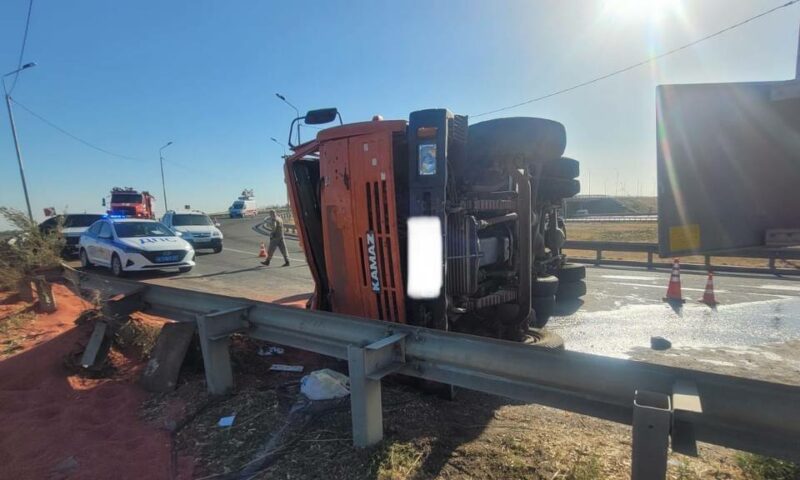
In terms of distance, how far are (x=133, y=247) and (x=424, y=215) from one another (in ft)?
34.5

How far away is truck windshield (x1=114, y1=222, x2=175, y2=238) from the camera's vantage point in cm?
1218

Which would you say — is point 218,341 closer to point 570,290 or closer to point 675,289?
point 570,290

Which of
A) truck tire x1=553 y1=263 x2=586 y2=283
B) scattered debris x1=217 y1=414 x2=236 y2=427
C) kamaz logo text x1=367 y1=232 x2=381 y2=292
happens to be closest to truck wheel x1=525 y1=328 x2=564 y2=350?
kamaz logo text x1=367 y1=232 x2=381 y2=292

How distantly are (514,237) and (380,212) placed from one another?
5.89 feet

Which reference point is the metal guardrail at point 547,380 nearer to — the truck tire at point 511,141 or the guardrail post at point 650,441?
the guardrail post at point 650,441

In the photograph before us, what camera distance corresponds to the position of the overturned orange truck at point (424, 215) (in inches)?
141

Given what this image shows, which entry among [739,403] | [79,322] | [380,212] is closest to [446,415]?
[380,212]

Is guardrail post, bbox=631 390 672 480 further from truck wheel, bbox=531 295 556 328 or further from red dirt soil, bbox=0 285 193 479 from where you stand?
truck wheel, bbox=531 295 556 328

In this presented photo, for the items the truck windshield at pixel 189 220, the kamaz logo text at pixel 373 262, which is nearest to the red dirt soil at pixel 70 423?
the kamaz logo text at pixel 373 262

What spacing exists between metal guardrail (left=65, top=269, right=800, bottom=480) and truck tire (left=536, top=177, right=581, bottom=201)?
3281 millimetres

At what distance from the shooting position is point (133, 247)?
11484 mm

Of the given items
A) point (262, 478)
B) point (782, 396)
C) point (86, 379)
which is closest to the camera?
point (782, 396)

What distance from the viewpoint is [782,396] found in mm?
1790

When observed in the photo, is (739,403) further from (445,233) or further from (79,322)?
(79,322)
